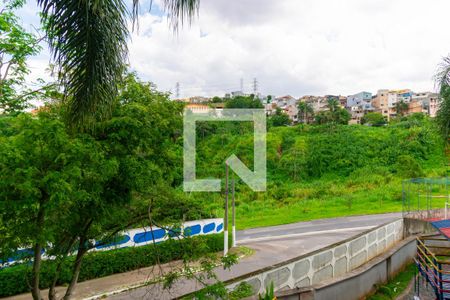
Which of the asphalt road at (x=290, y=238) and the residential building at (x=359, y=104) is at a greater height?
the residential building at (x=359, y=104)

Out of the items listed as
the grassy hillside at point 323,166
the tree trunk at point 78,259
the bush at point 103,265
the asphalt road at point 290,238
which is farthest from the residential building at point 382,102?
the tree trunk at point 78,259

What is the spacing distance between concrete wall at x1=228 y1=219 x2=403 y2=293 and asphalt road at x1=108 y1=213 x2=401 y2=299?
4706 mm

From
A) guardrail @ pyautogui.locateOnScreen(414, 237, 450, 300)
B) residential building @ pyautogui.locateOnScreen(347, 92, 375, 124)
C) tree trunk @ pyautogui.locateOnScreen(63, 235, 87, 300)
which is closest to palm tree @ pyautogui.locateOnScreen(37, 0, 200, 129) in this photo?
tree trunk @ pyautogui.locateOnScreen(63, 235, 87, 300)

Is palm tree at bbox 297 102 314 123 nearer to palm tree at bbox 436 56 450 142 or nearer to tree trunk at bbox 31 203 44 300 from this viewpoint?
palm tree at bbox 436 56 450 142

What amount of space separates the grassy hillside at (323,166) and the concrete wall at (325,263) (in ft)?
47.0

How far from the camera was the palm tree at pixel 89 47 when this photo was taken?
352cm

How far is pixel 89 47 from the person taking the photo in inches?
144

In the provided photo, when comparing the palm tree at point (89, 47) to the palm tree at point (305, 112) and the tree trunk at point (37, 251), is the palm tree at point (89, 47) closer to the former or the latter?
the tree trunk at point (37, 251)

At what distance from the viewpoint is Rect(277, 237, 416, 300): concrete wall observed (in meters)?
5.64

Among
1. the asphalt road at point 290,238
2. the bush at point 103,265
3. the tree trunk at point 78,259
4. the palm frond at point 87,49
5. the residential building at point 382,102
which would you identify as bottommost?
the asphalt road at point 290,238

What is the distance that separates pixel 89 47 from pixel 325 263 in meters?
5.94

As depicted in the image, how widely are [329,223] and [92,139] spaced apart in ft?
68.8

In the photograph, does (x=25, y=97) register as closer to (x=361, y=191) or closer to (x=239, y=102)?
(x=361, y=191)

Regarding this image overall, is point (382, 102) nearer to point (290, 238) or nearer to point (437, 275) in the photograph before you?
point (290, 238)
